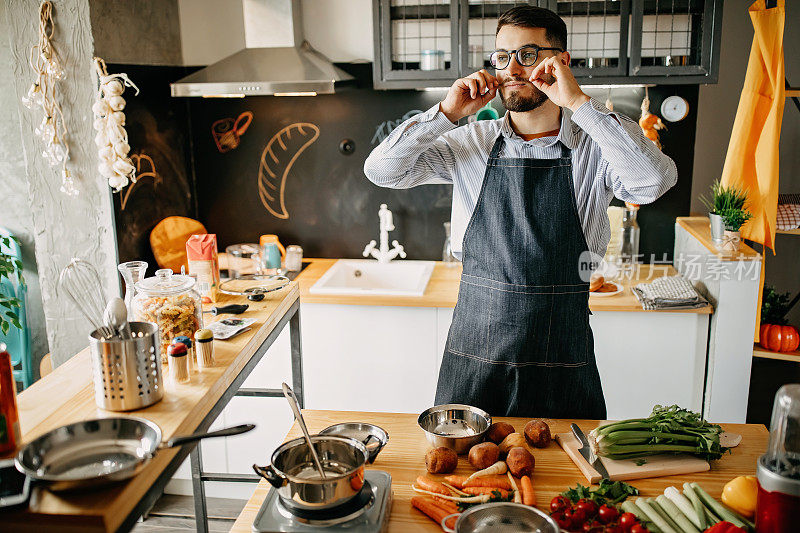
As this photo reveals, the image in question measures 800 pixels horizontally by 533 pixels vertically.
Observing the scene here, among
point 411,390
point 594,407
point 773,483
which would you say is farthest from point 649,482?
point 411,390

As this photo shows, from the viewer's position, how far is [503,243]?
2.31 metres

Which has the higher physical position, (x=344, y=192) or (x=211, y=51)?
(x=211, y=51)

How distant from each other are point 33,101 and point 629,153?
236cm

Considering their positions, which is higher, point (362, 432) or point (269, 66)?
point (269, 66)

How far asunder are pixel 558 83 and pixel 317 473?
130 centimetres

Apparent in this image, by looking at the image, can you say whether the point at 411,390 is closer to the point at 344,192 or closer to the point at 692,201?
the point at 344,192

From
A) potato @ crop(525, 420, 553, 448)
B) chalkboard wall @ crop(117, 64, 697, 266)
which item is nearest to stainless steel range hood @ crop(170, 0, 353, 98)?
chalkboard wall @ crop(117, 64, 697, 266)

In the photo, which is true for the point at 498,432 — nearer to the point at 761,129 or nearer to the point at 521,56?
the point at 521,56

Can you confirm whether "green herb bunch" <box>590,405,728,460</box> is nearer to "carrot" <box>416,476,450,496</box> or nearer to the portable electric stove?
"carrot" <box>416,476,450,496</box>

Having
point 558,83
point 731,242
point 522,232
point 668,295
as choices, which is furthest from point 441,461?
point 731,242

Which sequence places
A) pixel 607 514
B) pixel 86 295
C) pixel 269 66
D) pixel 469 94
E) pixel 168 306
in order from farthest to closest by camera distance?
pixel 269 66, pixel 469 94, pixel 86 295, pixel 168 306, pixel 607 514

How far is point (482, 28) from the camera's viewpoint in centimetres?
328

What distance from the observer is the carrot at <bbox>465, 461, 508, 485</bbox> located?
5.29 ft

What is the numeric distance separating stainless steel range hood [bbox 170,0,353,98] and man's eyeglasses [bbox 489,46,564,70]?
46.8 inches
